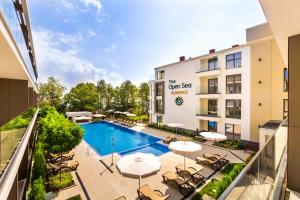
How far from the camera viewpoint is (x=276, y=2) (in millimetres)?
2783

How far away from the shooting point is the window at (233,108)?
18.1 meters

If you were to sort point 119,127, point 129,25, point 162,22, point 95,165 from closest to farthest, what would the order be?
1. point 95,165
2. point 162,22
3. point 129,25
4. point 119,127

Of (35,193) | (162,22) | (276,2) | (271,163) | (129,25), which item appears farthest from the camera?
(129,25)

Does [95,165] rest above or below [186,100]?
below

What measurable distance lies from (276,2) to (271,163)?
4.46 m

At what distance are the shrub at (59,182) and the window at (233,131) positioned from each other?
17.8 m

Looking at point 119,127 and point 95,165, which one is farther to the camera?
point 119,127

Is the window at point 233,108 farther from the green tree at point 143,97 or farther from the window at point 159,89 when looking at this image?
the green tree at point 143,97

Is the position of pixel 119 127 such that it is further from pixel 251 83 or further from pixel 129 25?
pixel 251 83

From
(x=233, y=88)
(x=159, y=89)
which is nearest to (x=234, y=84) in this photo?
(x=233, y=88)

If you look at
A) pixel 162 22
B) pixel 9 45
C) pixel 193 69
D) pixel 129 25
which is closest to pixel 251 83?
pixel 193 69

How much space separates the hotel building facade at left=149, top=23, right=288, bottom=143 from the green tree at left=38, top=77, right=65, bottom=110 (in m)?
33.4

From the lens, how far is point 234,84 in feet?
60.4

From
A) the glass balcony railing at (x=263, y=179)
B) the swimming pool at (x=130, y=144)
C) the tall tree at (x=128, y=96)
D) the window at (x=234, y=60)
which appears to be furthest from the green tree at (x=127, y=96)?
the glass balcony railing at (x=263, y=179)
